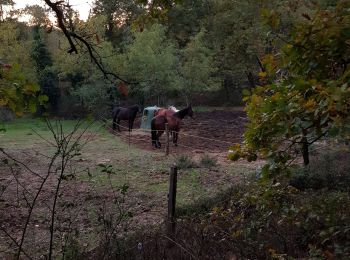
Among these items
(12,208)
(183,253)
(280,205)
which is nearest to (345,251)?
(280,205)

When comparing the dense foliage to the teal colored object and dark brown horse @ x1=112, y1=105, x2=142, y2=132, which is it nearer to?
the teal colored object

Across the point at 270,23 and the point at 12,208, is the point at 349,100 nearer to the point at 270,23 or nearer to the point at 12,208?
the point at 270,23

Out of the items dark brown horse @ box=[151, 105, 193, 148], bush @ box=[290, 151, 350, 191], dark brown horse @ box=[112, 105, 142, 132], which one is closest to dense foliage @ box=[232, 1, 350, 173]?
bush @ box=[290, 151, 350, 191]

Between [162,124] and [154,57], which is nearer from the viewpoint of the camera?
[162,124]

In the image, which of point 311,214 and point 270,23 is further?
point 311,214

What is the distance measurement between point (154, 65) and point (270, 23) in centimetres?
2486

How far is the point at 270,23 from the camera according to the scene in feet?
6.72

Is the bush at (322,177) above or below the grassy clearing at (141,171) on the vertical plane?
above

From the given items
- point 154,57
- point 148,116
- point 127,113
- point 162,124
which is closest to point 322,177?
point 162,124

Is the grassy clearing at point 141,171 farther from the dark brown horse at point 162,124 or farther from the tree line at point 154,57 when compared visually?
the tree line at point 154,57

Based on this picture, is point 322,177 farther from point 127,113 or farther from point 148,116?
point 127,113

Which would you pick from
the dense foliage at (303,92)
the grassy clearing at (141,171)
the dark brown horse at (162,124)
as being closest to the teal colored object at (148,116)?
the dark brown horse at (162,124)

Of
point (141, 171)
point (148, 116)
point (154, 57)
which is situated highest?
point (154, 57)

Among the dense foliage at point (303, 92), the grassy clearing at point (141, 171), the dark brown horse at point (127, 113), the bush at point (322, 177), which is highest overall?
the dense foliage at point (303, 92)
